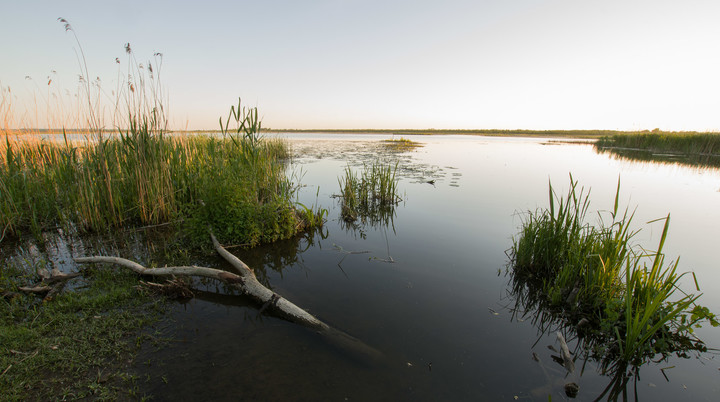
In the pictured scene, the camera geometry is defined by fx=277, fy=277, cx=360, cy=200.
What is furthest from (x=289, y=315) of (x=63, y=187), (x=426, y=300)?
(x=63, y=187)

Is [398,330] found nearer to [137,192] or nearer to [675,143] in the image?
[137,192]

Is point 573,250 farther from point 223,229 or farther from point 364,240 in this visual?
point 223,229

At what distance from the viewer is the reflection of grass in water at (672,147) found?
19.3 m

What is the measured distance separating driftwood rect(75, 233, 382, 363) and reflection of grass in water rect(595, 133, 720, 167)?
2494 cm

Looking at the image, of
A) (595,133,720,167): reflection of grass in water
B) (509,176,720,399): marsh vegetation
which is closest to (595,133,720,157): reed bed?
(595,133,720,167): reflection of grass in water

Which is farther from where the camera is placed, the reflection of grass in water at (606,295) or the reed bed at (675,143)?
the reed bed at (675,143)

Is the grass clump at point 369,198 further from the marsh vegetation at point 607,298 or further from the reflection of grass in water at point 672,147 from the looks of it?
the reflection of grass in water at point 672,147

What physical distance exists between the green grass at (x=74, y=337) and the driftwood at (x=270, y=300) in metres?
0.30

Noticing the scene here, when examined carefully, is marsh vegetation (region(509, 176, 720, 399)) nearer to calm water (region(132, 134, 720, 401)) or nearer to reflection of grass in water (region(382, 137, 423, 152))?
calm water (region(132, 134, 720, 401))

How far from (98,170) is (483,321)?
7011mm

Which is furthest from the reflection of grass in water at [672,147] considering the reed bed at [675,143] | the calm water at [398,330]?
the calm water at [398,330]

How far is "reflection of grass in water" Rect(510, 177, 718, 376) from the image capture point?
8.70 ft

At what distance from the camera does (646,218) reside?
277 inches

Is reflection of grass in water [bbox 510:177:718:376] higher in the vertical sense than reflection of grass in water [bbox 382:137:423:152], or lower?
lower
